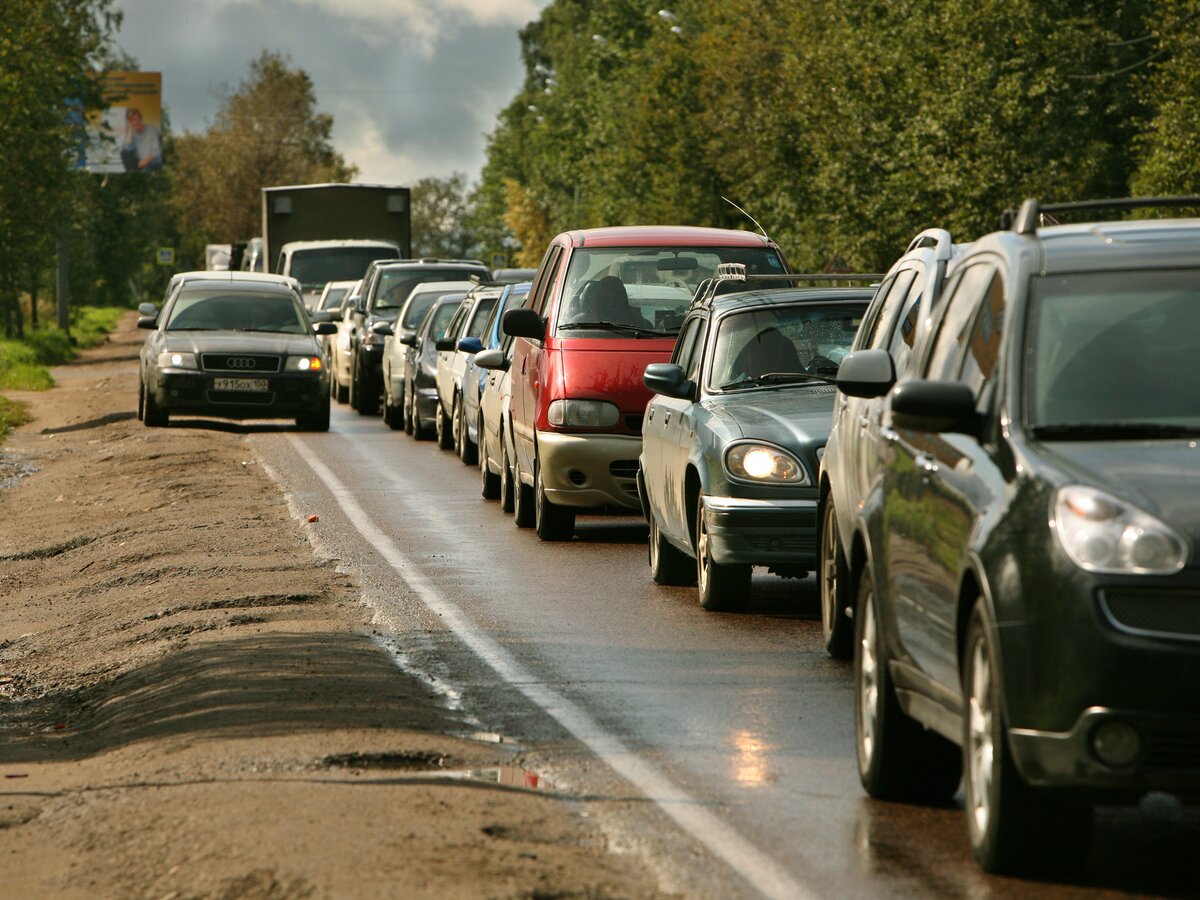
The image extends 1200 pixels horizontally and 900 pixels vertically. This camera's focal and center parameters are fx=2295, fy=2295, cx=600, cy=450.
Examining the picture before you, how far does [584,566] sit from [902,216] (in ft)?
106

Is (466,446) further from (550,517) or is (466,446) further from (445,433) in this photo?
(550,517)

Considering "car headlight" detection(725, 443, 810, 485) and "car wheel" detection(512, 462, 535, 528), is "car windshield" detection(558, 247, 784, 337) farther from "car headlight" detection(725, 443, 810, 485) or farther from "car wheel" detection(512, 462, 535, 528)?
"car headlight" detection(725, 443, 810, 485)

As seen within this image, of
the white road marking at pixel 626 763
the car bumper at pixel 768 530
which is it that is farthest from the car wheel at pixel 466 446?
the car bumper at pixel 768 530

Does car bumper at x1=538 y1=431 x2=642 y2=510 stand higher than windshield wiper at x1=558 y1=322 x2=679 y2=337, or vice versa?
windshield wiper at x1=558 y1=322 x2=679 y2=337

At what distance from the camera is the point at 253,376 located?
27766mm

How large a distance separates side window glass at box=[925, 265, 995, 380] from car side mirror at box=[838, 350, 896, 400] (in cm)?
15

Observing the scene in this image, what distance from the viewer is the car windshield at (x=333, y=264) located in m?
42.6

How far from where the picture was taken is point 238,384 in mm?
27750

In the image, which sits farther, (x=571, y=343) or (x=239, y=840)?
(x=571, y=343)

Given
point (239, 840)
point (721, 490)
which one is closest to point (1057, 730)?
point (239, 840)

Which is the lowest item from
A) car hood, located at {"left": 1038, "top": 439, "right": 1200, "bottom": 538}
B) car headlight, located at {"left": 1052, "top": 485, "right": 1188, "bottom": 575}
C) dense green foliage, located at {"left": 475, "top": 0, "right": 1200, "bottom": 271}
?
car headlight, located at {"left": 1052, "top": 485, "right": 1188, "bottom": 575}

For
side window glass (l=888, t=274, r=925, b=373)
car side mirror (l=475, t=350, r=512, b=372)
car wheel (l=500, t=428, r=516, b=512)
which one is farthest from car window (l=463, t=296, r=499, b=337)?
side window glass (l=888, t=274, r=925, b=373)

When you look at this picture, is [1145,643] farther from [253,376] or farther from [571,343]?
[253,376]

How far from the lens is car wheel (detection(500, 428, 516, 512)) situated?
58.2 ft
